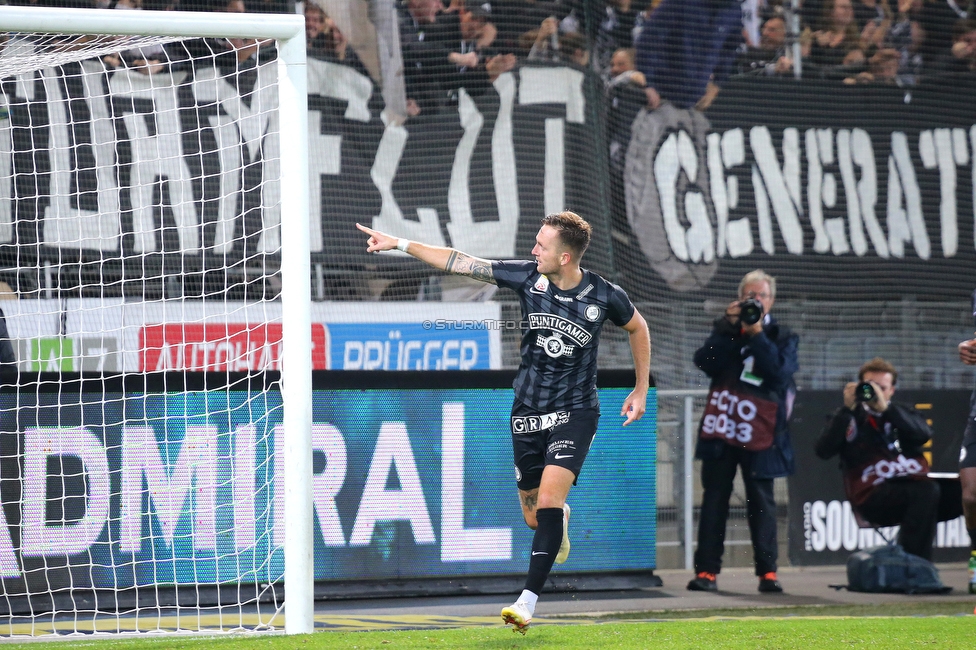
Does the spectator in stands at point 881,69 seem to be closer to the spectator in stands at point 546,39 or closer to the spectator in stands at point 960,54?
the spectator in stands at point 960,54

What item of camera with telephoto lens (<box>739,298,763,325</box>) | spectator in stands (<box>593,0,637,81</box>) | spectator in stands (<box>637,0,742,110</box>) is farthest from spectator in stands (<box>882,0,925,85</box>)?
camera with telephoto lens (<box>739,298,763,325</box>)

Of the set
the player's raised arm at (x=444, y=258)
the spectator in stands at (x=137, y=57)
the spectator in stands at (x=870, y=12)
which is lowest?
the player's raised arm at (x=444, y=258)

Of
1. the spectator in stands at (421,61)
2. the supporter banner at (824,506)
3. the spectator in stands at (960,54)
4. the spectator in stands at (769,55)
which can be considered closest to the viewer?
the supporter banner at (824,506)

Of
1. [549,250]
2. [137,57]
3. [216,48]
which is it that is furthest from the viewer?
[216,48]

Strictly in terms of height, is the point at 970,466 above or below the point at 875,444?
above

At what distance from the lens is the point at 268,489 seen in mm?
6852

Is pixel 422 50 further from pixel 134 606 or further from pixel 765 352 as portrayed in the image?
pixel 134 606

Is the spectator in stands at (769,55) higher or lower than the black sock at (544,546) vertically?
higher

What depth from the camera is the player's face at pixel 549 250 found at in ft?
17.8

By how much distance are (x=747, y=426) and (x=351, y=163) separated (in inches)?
169

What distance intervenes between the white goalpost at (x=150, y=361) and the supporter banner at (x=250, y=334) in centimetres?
3

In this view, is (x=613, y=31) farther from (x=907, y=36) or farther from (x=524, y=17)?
(x=907, y=36)

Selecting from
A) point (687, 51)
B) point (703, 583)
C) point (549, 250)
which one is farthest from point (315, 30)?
point (703, 583)

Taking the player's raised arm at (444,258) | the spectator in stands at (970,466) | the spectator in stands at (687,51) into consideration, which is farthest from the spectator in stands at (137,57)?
the spectator in stands at (970,466)
